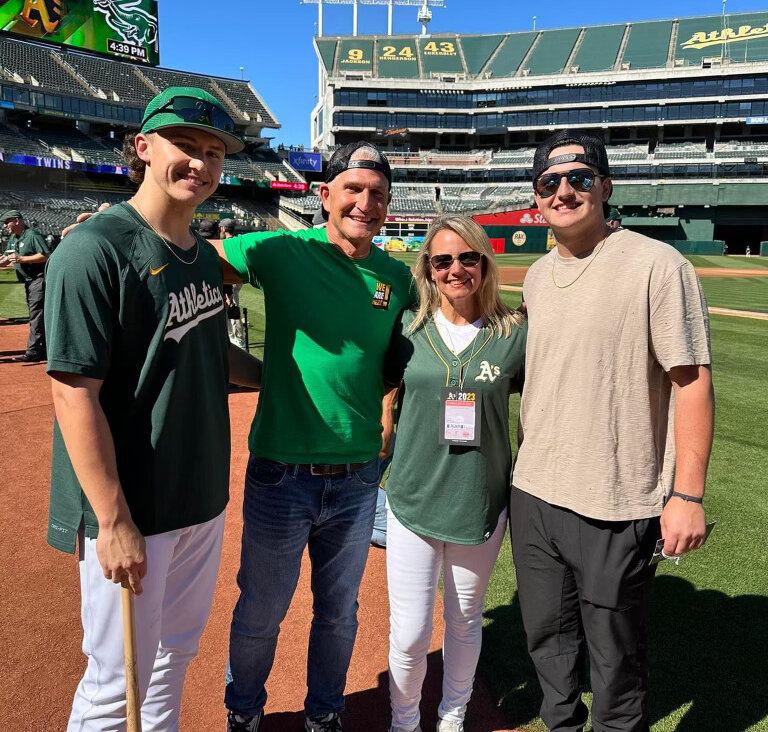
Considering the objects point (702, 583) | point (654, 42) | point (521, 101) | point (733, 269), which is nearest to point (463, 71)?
point (521, 101)

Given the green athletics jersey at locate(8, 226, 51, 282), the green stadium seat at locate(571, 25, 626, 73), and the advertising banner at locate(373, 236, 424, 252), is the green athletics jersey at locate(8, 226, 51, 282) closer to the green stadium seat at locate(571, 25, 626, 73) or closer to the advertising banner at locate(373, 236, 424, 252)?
the advertising banner at locate(373, 236, 424, 252)

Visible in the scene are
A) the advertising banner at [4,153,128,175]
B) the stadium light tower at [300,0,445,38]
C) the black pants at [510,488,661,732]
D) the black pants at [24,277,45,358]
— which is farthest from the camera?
the stadium light tower at [300,0,445,38]

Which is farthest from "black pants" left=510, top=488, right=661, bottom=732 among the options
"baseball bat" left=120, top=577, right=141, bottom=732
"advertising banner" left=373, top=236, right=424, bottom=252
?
"advertising banner" left=373, top=236, right=424, bottom=252

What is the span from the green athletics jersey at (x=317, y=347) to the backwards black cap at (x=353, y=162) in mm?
296

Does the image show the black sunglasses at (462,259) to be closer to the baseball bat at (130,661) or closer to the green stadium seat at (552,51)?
the baseball bat at (130,661)

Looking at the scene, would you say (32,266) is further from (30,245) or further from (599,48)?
(599,48)

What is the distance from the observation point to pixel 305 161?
6350 cm

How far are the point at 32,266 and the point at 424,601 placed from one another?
933 centimetres

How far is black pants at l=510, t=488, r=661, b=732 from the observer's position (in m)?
2.24

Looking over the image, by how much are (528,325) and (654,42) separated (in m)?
73.3

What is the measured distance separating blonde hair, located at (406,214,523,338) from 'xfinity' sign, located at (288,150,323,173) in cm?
6388

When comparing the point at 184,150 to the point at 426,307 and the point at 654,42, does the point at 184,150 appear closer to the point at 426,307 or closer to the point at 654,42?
the point at 426,307

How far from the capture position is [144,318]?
1864 mm

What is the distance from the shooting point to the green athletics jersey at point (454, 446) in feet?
8.05
